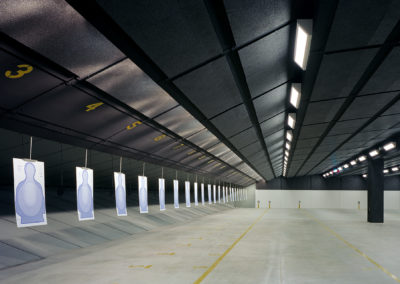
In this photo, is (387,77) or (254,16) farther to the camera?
(387,77)

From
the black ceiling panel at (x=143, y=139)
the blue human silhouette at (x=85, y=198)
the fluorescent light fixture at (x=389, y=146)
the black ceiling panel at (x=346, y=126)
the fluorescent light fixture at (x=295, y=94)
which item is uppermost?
the fluorescent light fixture at (x=295, y=94)

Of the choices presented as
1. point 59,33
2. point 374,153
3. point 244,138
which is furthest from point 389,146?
point 59,33

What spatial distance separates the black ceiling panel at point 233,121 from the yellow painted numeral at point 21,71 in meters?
6.88

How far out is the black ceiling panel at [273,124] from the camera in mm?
16052

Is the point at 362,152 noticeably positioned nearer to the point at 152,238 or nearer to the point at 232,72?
the point at 152,238

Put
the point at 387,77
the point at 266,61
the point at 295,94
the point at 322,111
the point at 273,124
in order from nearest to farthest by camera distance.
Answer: the point at 266,61, the point at 387,77, the point at 295,94, the point at 322,111, the point at 273,124

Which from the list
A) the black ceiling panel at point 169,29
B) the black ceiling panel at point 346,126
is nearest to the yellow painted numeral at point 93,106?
the black ceiling panel at point 169,29

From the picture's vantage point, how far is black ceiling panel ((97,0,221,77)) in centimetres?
568

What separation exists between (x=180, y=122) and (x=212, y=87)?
3979 mm

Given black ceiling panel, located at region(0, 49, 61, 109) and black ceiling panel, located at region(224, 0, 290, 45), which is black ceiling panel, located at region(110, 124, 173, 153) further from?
black ceiling panel, located at region(224, 0, 290, 45)

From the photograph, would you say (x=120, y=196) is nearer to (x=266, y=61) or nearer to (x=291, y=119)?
(x=291, y=119)

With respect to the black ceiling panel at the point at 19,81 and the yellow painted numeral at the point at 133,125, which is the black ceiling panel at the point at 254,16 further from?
the yellow painted numeral at the point at 133,125

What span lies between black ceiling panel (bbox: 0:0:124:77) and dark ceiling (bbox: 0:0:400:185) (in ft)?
0.06

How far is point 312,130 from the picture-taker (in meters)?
18.5
